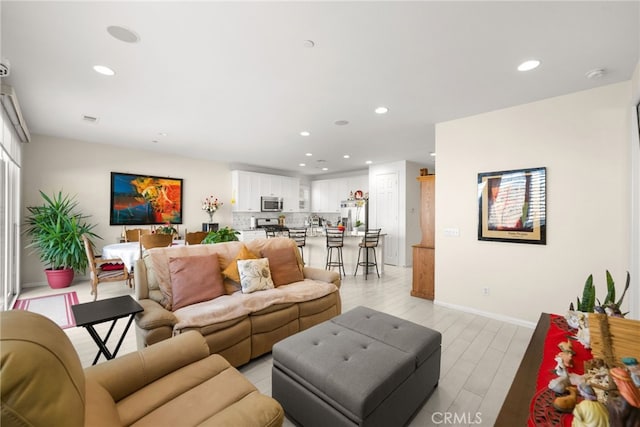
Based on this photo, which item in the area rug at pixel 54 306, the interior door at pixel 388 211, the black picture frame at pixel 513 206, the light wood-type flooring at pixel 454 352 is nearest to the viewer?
the light wood-type flooring at pixel 454 352

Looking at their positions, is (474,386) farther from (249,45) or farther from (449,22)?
(249,45)

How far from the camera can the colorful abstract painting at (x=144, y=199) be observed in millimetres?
5430

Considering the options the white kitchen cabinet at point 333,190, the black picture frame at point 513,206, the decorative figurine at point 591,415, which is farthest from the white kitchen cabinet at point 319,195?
the decorative figurine at point 591,415

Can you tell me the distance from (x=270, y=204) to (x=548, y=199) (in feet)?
20.6

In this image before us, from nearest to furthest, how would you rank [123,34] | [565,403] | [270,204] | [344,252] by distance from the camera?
[565,403]
[123,34]
[344,252]
[270,204]

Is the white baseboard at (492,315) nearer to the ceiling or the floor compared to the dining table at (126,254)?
nearer to the floor

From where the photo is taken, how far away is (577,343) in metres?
1.52

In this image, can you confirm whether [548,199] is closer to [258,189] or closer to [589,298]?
[589,298]

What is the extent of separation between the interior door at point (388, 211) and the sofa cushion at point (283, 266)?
13.8ft

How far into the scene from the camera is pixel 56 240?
14.6 feet

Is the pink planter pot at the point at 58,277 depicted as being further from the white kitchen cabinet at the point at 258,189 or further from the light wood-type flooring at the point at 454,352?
the white kitchen cabinet at the point at 258,189

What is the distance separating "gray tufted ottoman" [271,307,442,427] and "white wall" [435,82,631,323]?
1.98 m

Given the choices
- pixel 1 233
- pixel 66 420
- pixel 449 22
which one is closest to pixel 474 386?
pixel 66 420

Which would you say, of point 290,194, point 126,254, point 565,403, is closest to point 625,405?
point 565,403
